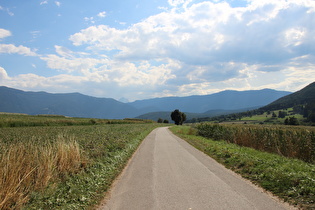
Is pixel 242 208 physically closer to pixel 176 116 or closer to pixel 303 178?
pixel 303 178

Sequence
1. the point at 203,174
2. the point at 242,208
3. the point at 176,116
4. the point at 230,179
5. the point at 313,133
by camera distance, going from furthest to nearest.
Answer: the point at 176,116 → the point at 313,133 → the point at 203,174 → the point at 230,179 → the point at 242,208

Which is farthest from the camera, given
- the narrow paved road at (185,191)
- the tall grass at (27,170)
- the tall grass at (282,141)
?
the tall grass at (282,141)

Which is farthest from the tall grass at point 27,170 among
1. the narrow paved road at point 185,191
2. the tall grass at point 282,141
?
the tall grass at point 282,141

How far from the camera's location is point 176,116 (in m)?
114

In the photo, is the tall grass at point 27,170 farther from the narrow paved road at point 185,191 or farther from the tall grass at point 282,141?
the tall grass at point 282,141

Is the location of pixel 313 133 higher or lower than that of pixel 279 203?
higher

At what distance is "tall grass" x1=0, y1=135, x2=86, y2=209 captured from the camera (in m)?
5.07

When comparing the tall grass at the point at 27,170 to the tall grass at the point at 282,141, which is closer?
the tall grass at the point at 27,170

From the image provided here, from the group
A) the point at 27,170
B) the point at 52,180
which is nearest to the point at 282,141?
the point at 52,180

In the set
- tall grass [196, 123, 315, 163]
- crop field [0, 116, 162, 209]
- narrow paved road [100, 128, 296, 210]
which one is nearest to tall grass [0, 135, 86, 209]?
crop field [0, 116, 162, 209]

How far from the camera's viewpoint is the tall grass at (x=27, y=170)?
16.6 feet

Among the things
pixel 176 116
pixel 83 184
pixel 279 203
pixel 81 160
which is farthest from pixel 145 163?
pixel 176 116

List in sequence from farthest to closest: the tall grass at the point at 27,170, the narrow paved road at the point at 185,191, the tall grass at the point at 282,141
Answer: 1. the tall grass at the point at 282,141
2. the narrow paved road at the point at 185,191
3. the tall grass at the point at 27,170

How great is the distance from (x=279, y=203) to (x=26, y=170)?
7.38m
